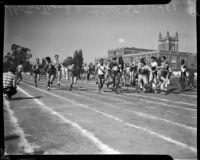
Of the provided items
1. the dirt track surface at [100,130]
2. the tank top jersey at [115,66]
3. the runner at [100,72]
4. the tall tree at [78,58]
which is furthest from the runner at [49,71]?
the dirt track surface at [100,130]

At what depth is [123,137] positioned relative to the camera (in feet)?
14.7

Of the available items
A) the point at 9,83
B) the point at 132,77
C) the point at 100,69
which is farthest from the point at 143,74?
the point at 9,83

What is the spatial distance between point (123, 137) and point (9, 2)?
358cm

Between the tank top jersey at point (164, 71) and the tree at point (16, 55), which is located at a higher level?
the tree at point (16, 55)

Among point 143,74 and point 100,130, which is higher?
point 143,74

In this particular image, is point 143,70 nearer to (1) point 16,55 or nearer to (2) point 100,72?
(2) point 100,72

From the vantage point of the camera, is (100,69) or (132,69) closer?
(100,69)

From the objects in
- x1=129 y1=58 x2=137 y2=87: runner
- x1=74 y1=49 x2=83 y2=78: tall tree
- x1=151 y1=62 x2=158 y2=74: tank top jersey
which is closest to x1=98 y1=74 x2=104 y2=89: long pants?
x1=74 y1=49 x2=83 y2=78: tall tree

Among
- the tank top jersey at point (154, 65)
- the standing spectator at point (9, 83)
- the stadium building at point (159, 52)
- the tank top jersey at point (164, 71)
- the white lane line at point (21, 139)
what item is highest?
the stadium building at point (159, 52)

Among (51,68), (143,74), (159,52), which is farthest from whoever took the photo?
(143,74)

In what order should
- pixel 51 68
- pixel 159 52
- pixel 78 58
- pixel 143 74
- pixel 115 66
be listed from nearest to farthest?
pixel 78 58
pixel 51 68
pixel 115 66
pixel 159 52
pixel 143 74

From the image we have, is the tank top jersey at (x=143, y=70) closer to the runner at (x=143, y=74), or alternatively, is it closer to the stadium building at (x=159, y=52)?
the runner at (x=143, y=74)

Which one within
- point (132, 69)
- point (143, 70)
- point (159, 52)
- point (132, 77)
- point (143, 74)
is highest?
point (159, 52)

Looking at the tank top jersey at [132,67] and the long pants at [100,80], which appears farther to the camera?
the tank top jersey at [132,67]
